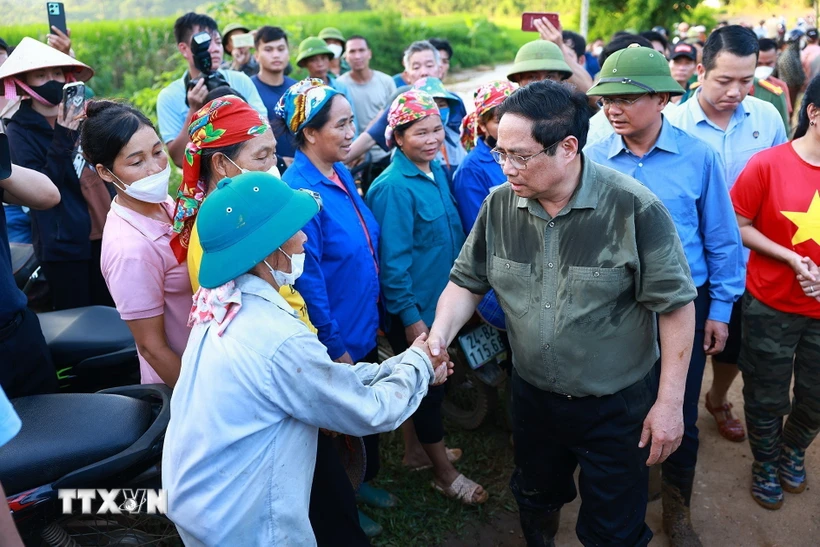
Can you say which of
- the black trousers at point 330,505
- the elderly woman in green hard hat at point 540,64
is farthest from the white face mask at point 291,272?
the elderly woman in green hard hat at point 540,64

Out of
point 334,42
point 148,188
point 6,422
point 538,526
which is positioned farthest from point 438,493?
point 334,42

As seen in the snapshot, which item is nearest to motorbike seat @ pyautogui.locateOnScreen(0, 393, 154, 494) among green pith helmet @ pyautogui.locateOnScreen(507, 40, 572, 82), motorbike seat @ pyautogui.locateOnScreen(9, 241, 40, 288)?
motorbike seat @ pyautogui.locateOnScreen(9, 241, 40, 288)

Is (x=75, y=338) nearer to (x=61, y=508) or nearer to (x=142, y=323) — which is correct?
(x=142, y=323)

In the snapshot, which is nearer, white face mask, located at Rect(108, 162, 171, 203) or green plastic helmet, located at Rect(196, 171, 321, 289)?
green plastic helmet, located at Rect(196, 171, 321, 289)

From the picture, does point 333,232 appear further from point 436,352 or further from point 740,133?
point 740,133

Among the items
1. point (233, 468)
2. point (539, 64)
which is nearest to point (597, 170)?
point (233, 468)

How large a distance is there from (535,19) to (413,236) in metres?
2.54

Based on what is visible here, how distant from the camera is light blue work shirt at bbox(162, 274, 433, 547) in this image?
1938mm

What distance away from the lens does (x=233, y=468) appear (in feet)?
6.50

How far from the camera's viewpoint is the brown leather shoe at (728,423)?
4211mm

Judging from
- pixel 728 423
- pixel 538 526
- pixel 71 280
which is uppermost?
pixel 71 280

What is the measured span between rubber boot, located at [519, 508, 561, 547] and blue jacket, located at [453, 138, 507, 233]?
5.09 feet

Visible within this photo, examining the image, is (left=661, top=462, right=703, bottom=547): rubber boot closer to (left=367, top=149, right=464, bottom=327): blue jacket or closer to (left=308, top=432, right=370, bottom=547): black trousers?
(left=367, top=149, right=464, bottom=327): blue jacket

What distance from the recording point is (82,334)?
3209 millimetres
